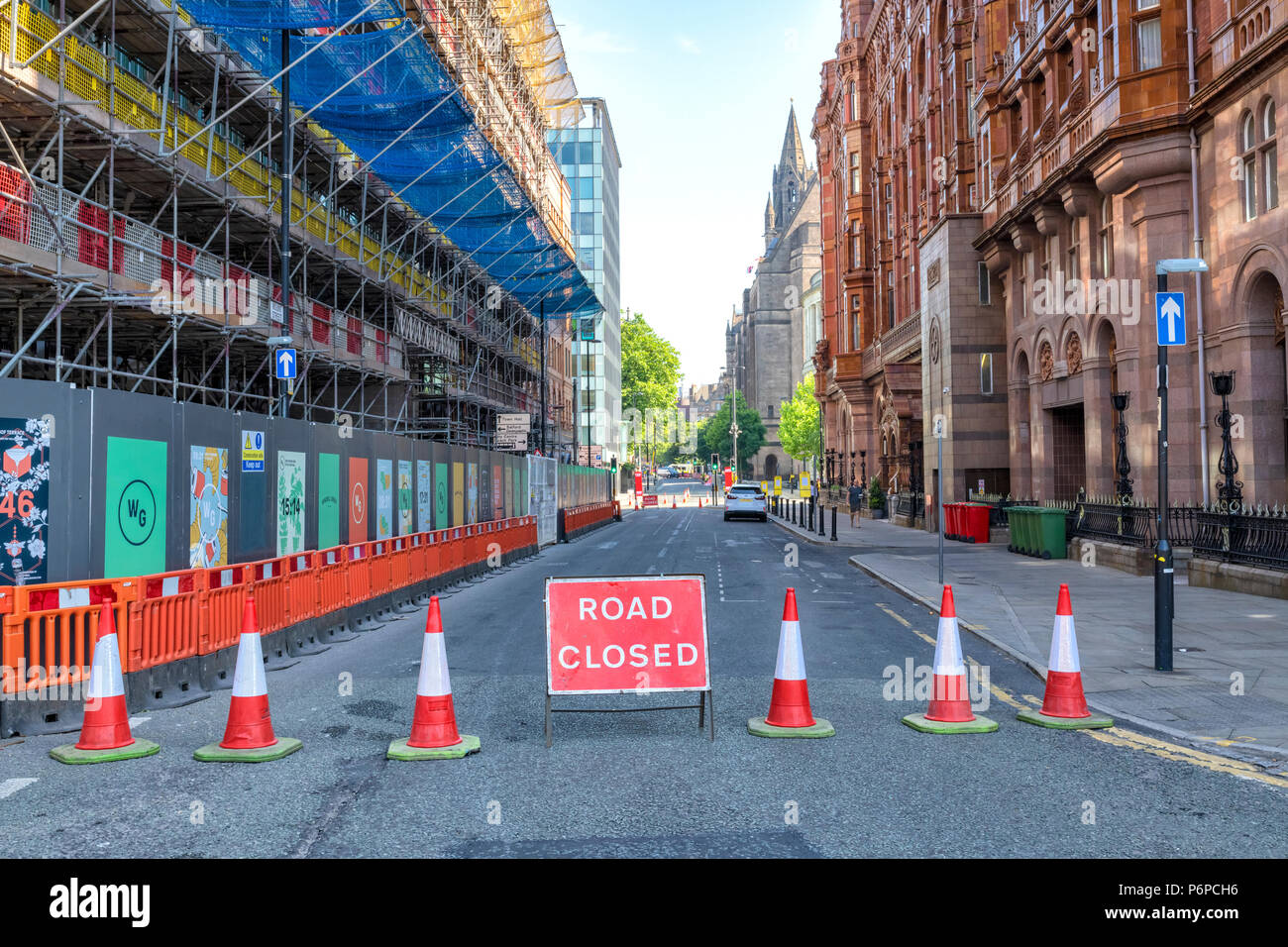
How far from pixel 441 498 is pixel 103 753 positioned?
1665 cm

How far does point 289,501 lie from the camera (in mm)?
14852

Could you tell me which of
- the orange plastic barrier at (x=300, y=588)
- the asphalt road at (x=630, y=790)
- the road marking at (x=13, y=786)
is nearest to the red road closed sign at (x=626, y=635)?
the asphalt road at (x=630, y=790)

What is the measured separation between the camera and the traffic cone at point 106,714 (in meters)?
7.05

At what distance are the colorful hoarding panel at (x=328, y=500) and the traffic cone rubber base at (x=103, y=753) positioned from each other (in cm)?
908

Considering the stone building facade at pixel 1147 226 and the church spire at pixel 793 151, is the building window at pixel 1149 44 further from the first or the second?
the church spire at pixel 793 151

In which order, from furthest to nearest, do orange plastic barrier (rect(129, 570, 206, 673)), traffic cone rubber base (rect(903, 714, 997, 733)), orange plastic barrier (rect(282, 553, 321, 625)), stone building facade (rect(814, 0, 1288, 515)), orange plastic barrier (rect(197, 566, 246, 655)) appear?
stone building facade (rect(814, 0, 1288, 515)) → orange plastic barrier (rect(282, 553, 321, 625)) → orange plastic barrier (rect(197, 566, 246, 655)) → orange plastic barrier (rect(129, 570, 206, 673)) → traffic cone rubber base (rect(903, 714, 997, 733))

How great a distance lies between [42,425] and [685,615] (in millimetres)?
5809

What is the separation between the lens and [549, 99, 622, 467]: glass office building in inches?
3856

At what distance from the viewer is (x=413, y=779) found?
251 inches

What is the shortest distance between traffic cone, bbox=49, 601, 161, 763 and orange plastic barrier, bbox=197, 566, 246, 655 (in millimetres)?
2592

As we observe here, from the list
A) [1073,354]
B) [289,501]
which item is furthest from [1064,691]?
[1073,354]

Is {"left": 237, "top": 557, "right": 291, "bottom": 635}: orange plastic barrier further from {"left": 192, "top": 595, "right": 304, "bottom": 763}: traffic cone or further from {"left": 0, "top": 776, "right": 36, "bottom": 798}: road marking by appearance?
{"left": 0, "top": 776, "right": 36, "bottom": 798}: road marking

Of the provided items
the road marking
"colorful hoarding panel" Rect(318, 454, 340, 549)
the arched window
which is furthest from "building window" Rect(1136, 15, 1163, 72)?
the road marking

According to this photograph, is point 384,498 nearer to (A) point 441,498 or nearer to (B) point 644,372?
(A) point 441,498
